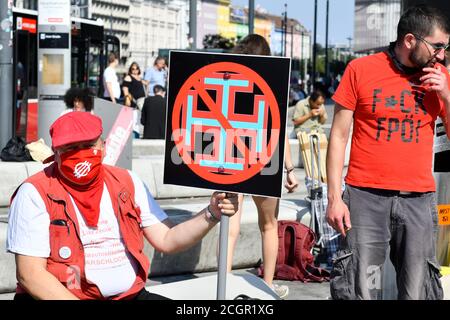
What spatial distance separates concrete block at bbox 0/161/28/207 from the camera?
912cm

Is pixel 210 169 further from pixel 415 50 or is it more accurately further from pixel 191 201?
pixel 191 201

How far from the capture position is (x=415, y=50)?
441 cm

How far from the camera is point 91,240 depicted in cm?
387

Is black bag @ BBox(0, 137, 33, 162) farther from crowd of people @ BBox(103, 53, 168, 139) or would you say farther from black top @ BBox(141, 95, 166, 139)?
crowd of people @ BBox(103, 53, 168, 139)

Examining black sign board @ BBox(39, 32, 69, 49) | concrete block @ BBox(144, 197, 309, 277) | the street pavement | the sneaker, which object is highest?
black sign board @ BBox(39, 32, 69, 49)

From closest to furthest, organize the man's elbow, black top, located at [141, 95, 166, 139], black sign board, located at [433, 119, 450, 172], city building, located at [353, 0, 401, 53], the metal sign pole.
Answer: the man's elbow → the metal sign pole → black sign board, located at [433, 119, 450, 172] → city building, located at [353, 0, 401, 53] → black top, located at [141, 95, 166, 139]

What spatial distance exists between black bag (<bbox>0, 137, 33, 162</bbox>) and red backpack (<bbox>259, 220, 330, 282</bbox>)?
11.6 ft

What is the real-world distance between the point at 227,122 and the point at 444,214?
2615mm

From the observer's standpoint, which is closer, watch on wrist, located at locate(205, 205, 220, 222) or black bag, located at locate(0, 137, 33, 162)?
watch on wrist, located at locate(205, 205, 220, 222)

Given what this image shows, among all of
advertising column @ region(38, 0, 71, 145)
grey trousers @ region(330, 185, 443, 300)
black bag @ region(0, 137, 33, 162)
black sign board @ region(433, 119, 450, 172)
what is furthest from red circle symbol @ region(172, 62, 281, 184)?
advertising column @ region(38, 0, 71, 145)

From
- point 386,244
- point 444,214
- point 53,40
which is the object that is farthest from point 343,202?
point 53,40

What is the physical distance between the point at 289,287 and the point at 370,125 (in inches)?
112

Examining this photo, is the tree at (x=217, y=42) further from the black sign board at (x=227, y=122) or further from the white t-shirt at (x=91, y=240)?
the white t-shirt at (x=91, y=240)

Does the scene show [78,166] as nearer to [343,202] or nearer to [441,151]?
[343,202]
